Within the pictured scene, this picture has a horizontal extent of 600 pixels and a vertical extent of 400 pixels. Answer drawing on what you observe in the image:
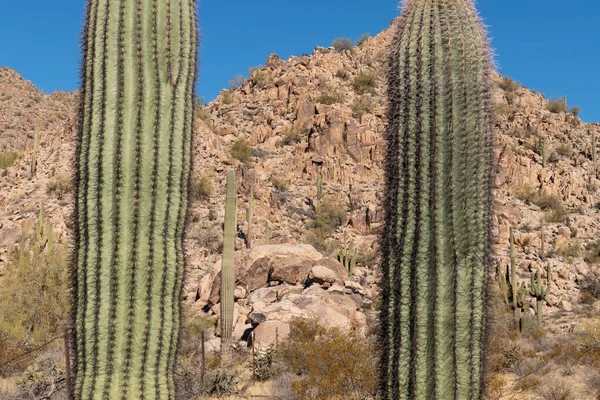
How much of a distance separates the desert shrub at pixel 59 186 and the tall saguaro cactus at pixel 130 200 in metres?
22.3

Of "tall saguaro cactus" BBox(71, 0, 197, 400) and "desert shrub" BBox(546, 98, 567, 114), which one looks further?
"desert shrub" BBox(546, 98, 567, 114)

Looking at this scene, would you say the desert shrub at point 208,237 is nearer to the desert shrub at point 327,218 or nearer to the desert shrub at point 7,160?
the desert shrub at point 327,218

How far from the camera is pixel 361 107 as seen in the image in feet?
127

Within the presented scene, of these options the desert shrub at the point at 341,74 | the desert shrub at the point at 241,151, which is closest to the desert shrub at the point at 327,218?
the desert shrub at the point at 241,151

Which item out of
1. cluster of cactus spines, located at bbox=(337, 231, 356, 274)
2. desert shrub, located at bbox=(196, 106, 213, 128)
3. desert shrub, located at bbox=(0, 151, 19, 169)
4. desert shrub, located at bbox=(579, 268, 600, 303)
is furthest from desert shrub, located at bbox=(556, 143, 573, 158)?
desert shrub, located at bbox=(0, 151, 19, 169)

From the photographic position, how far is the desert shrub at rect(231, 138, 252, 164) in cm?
3431

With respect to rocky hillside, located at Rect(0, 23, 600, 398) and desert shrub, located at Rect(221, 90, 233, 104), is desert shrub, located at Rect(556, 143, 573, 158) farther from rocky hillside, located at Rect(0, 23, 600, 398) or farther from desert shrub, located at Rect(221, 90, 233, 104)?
desert shrub, located at Rect(221, 90, 233, 104)

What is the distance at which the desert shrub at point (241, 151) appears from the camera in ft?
113

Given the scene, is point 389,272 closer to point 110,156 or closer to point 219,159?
point 110,156

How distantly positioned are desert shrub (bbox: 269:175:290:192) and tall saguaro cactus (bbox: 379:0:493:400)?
28.2 meters

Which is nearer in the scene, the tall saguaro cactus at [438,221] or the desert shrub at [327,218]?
the tall saguaro cactus at [438,221]

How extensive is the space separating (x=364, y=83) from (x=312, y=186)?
39.9ft

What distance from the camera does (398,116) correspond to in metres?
4.66

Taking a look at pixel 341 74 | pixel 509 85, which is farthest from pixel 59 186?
pixel 509 85
